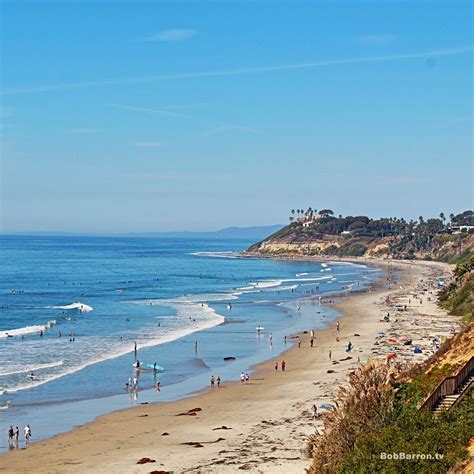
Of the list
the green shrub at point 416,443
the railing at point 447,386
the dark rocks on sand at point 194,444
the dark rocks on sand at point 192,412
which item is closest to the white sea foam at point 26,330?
the dark rocks on sand at point 192,412

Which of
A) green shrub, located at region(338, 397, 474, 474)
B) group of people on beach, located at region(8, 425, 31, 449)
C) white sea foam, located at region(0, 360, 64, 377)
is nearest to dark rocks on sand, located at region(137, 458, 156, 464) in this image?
group of people on beach, located at region(8, 425, 31, 449)

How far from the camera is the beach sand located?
77.3 feet

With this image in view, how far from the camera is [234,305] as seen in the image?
76750mm

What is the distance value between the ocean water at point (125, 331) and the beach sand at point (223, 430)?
5.93 feet

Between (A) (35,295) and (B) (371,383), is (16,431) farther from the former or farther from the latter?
(A) (35,295)

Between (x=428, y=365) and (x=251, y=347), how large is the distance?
24.6 metres

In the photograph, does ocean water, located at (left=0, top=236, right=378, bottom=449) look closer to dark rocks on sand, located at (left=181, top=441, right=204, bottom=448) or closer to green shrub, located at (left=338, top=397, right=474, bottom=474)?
dark rocks on sand, located at (left=181, top=441, right=204, bottom=448)

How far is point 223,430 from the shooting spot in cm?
2795

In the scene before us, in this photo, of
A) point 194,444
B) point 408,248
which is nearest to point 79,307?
point 194,444

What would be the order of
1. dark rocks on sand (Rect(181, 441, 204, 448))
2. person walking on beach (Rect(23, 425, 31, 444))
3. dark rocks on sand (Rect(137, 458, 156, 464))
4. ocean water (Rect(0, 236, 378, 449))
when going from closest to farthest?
dark rocks on sand (Rect(137, 458, 156, 464)), dark rocks on sand (Rect(181, 441, 204, 448)), person walking on beach (Rect(23, 425, 31, 444)), ocean water (Rect(0, 236, 378, 449))

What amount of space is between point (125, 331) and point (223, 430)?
29.8m

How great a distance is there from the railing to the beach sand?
4.62 meters

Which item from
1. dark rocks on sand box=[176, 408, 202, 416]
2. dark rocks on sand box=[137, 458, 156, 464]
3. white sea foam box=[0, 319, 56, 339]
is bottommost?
dark rocks on sand box=[176, 408, 202, 416]

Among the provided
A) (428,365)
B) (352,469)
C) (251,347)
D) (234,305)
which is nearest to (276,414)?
(428,365)
